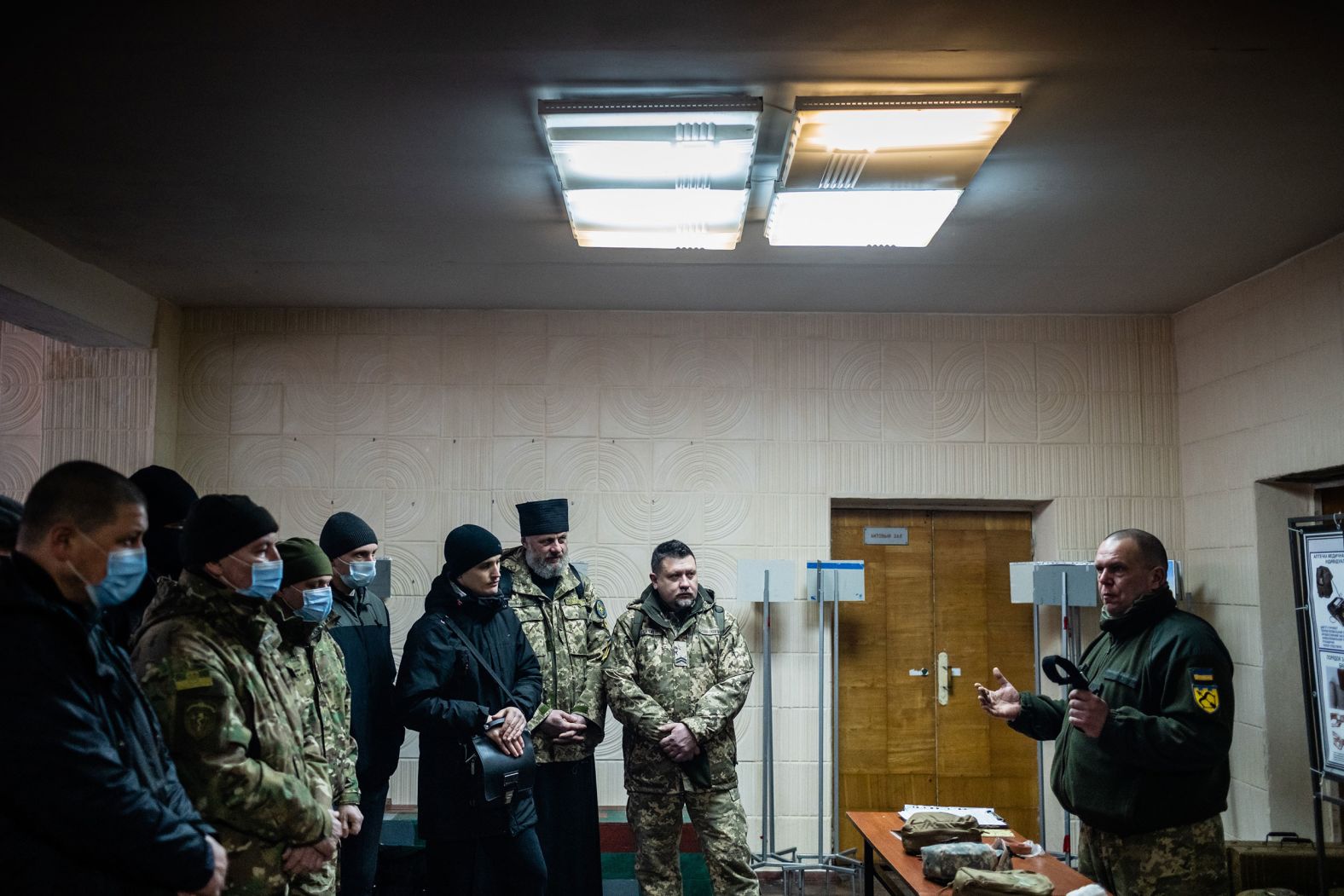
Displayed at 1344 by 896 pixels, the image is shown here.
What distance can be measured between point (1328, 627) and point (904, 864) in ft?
6.86

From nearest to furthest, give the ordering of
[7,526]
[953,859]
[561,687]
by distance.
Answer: [7,526] < [953,859] < [561,687]

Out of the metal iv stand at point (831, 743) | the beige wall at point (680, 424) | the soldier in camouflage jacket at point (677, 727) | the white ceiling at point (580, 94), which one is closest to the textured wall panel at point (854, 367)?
the beige wall at point (680, 424)

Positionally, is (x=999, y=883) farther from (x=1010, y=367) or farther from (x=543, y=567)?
(x=1010, y=367)

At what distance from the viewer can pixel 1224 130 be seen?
3.38m

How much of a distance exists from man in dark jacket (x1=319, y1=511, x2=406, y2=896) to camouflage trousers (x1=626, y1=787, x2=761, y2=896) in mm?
1086

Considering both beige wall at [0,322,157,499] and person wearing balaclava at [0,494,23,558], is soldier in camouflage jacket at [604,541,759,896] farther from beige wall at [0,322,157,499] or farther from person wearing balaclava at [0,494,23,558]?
beige wall at [0,322,157,499]

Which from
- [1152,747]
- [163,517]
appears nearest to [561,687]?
[163,517]

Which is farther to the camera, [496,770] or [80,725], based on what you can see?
[496,770]

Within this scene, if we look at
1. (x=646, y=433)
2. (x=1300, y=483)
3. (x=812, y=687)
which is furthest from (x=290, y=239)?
(x=1300, y=483)

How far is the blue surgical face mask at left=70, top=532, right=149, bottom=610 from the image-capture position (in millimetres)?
2078

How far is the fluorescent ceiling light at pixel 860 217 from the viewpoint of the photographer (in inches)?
145

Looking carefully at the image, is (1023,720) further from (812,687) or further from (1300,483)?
(1300,483)

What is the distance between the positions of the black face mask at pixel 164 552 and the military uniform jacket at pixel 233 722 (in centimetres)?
66

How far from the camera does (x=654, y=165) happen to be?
11.4ft
